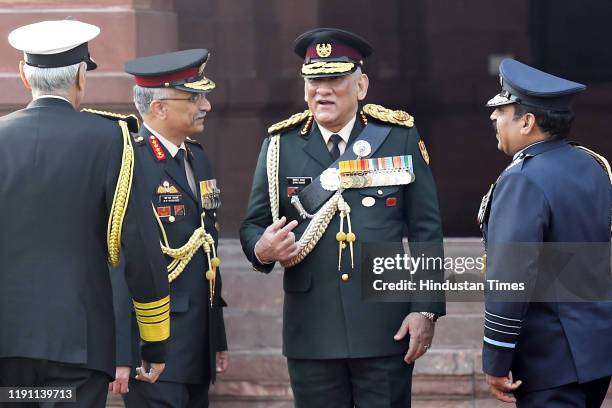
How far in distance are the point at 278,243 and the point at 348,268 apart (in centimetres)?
35

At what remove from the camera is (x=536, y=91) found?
4.94 m

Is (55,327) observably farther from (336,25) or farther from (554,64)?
(554,64)

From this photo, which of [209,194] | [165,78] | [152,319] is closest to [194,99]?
[165,78]

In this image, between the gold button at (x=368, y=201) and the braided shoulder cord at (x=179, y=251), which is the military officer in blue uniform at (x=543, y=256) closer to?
the gold button at (x=368, y=201)

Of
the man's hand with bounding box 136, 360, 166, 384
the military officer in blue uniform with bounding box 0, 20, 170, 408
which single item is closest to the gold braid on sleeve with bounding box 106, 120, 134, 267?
the military officer in blue uniform with bounding box 0, 20, 170, 408

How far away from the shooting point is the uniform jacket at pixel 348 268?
535 centimetres

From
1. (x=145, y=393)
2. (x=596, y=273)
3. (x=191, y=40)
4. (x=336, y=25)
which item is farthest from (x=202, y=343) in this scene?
(x=336, y=25)

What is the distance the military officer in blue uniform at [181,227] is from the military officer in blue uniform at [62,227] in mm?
781

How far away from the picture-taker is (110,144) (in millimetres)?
4617

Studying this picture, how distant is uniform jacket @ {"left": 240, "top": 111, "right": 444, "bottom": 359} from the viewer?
5.35m

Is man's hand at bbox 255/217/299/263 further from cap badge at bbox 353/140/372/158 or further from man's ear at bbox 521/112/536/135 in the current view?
man's ear at bbox 521/112/536/135

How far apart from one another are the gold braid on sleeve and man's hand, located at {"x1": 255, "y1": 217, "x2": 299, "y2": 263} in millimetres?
743

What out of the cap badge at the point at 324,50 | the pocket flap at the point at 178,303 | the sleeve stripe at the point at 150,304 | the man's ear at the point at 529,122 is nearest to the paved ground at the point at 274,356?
the pocket flap at the point at 178,303

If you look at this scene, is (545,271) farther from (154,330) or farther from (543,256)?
(154,330)
